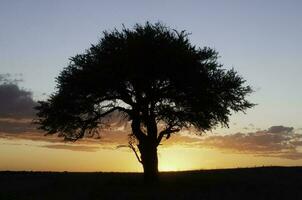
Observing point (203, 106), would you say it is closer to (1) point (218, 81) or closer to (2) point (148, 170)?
(1) point (218, 81)

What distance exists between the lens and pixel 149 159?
144ft

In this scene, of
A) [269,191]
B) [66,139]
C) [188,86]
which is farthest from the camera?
[66,139]

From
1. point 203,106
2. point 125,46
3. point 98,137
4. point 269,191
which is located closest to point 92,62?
point 125,46

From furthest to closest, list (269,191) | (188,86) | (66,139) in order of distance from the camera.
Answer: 1. (66,139)
2. (188,86)
3. (269,191)

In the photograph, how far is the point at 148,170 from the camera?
43812 millimetres

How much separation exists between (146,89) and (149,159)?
557 centimetres

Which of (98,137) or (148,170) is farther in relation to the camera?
(98,137)

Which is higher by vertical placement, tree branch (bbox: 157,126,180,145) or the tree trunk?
tree branch (bbox: 157,126,180,145)

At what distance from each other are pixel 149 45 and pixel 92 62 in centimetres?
505

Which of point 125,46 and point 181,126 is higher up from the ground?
point 125,46

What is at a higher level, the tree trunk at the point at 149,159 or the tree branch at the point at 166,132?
the tree branch at the point at 166,132

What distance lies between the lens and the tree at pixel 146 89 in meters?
43.0

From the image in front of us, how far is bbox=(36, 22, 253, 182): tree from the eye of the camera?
4297 cm

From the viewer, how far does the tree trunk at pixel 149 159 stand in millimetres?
43750
